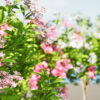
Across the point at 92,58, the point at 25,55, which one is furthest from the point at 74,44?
the point at 25,55

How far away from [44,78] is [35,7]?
39.9 inches

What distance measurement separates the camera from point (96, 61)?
985 cm

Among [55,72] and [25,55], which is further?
[55,72]

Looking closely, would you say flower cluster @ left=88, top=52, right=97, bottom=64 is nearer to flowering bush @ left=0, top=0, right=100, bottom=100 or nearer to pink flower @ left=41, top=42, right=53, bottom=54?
flowering bush @ left=0, top=0, right=100, bottom=100

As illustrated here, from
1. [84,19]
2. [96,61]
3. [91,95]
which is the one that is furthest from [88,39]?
[91,95]

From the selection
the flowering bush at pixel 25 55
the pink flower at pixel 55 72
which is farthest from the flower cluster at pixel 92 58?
the pink flower at pixel 55 72

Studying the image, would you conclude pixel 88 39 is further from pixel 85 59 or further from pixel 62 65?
pixel 62 65

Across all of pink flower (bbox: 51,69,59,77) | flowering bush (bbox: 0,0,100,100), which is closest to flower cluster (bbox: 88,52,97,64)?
flowering bush (bbox: 0,0,100,100)

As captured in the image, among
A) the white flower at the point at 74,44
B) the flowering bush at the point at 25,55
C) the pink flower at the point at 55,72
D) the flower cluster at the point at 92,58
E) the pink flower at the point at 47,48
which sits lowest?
the flowering bush at the point at 25,55

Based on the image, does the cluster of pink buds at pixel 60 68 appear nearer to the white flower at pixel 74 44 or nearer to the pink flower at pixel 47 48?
the pink flower at pixel 47 48

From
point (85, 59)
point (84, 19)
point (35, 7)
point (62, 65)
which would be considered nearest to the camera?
point (35, 7)

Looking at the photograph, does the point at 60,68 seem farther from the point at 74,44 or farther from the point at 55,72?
the point at 74,44

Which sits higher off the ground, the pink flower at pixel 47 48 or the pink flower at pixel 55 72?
the pink flower at pixel 47 48

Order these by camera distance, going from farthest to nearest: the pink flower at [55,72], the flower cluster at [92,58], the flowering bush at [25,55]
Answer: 1. the flower cluster at [92,58]
2. the pink flower at [55,72]
3. the flowering bush at [25,55]
